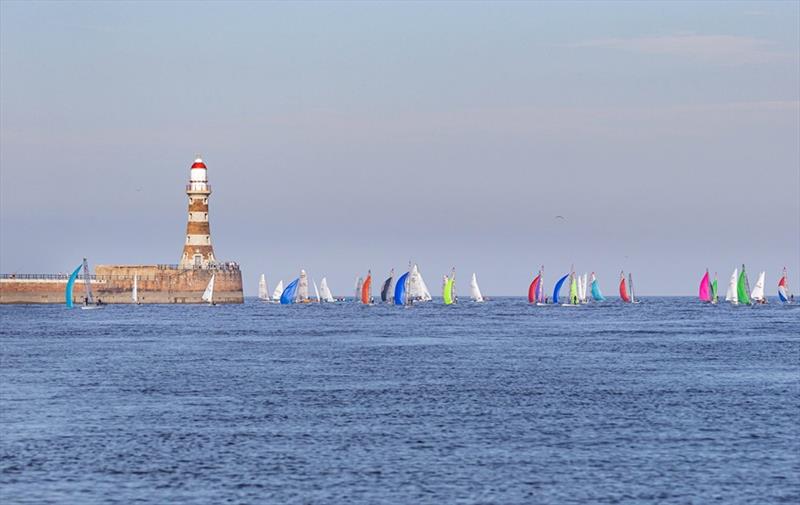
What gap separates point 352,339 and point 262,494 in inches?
3166

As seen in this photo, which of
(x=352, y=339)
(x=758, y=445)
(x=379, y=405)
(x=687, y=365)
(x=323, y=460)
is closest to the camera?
(x=323, y=460)

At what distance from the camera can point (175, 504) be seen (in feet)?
114

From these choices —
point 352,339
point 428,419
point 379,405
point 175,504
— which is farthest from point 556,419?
point 352,339

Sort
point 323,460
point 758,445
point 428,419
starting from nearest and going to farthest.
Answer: point 323,460 → point 758,445 → point 428,419

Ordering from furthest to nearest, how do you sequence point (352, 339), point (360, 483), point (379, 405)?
point (352, 339) < point (379, 405) < point (360, 483)

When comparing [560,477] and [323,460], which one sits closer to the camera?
[560,477]

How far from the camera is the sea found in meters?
37.2

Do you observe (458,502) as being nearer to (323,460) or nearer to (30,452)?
(323,460)

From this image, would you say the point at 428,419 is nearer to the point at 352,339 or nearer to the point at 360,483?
the point at 360,483

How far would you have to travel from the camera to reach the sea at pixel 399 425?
3719 cm

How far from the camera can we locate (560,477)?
127ft

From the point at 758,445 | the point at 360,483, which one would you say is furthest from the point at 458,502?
the point at 758,445

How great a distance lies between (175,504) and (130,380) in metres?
36.0

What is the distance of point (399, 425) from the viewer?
164 feet
